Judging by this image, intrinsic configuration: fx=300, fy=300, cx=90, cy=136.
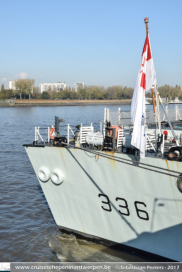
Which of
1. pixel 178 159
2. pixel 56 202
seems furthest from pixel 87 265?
pixel 178 159

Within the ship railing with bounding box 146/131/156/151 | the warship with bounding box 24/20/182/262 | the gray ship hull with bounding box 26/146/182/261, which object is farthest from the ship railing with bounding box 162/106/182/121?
the gray ship hull with bounding box 26/146/182/261

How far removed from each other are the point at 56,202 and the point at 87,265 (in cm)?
280

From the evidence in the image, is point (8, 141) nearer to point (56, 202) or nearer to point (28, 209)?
point (28, 209)

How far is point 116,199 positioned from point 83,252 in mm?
2840

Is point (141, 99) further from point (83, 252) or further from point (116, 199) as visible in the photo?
point (83, 252)

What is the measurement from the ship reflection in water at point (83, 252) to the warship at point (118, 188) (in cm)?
31

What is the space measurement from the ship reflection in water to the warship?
0.31 metres

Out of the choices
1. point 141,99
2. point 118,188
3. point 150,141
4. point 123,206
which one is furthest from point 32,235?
point 141,99

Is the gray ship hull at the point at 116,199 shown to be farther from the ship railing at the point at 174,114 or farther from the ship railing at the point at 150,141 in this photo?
the ship railing at the point at 174,114

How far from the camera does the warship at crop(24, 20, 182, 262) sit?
32.1 ft

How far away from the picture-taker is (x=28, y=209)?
54.0 feet

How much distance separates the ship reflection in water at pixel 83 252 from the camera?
1133 centimetres

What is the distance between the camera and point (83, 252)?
1191cm

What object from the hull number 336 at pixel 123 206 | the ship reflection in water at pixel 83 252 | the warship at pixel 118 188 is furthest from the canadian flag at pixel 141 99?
the ship reflection in water at pixel 83 252
